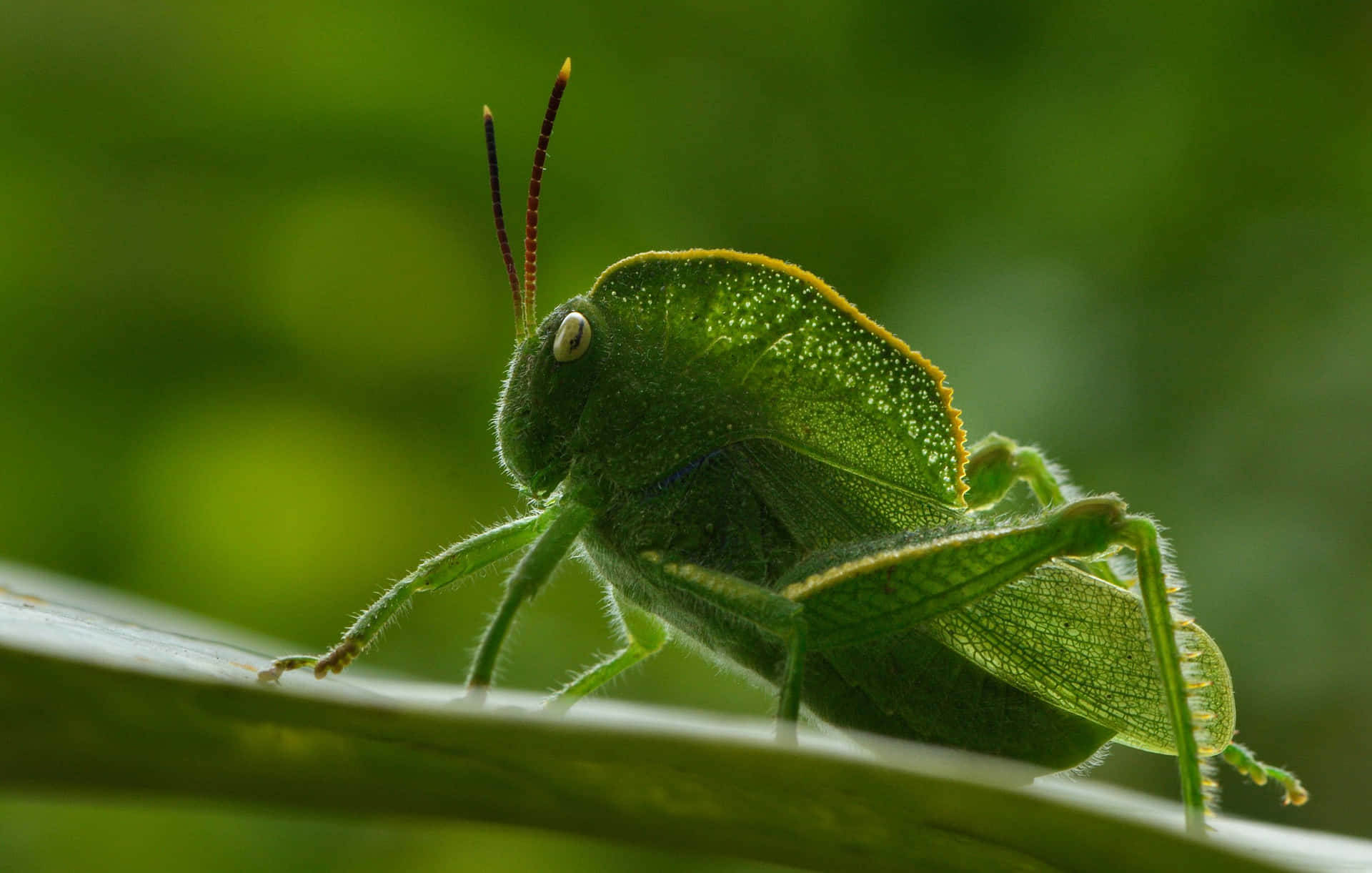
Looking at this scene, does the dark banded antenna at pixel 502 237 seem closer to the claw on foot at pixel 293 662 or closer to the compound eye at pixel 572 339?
the compound eye at pixel 572 339

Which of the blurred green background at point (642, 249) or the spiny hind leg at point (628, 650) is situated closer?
the spiny hind leg at point (628, 650)

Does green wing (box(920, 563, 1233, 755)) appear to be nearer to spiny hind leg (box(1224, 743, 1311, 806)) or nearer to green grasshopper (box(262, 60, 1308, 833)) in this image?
green grasshopper (box(262, 60, 1308, 833))

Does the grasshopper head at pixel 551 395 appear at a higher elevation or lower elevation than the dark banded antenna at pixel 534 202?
lower

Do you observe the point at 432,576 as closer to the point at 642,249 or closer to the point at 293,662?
the point at 293,662

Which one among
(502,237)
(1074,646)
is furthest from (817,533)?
(502,237)

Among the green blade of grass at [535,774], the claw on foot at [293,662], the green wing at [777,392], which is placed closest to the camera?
the green blade of grass at [535,774]

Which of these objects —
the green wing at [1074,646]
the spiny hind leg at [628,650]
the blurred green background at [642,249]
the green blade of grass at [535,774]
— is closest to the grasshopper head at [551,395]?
the spiny hind leg at [628,650]

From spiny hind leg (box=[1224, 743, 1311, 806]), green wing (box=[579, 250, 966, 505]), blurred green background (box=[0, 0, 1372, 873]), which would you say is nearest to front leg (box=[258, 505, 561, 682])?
green wing (box=[579, 250, 966, 505])
